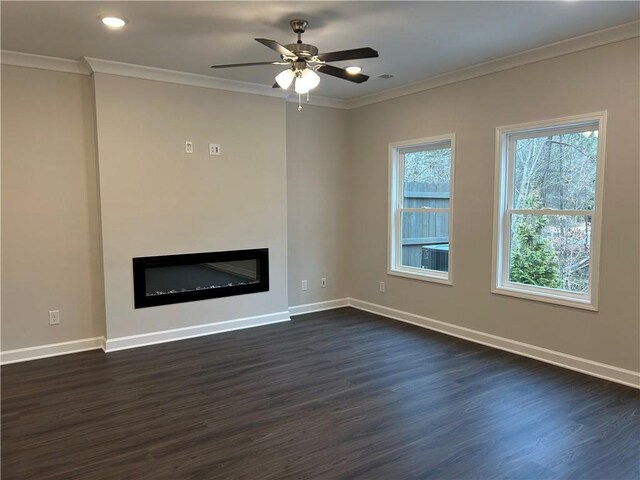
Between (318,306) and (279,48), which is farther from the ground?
(279,48)

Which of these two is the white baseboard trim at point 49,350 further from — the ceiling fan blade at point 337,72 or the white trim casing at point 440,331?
the ceiling fan blade at point 337,72

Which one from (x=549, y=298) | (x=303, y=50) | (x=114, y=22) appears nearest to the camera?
(x=303, y=50)

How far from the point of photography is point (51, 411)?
3035 mm

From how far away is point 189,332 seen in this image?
464cm

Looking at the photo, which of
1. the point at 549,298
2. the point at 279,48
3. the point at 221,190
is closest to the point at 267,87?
the point at 221,190

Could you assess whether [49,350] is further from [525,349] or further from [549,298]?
[549,298]

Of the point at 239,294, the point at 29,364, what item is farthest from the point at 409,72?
the point at 29,364

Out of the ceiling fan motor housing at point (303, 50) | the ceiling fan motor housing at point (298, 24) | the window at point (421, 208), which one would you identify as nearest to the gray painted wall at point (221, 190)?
the window at point (421, 208)

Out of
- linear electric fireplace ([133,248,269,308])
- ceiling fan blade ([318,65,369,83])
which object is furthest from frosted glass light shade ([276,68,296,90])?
linear electric fireplace ([133,248,269,308])

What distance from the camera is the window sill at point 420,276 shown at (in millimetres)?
4762

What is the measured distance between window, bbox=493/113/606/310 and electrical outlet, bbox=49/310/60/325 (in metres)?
4.14

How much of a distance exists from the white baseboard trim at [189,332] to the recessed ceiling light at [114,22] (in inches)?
108

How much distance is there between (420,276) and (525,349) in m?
1.37

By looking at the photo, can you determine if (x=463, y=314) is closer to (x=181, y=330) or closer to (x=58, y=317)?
(x=181, y=330)
